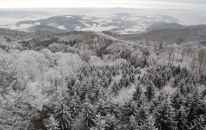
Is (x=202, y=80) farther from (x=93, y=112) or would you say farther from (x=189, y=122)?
(x=93, y=112)

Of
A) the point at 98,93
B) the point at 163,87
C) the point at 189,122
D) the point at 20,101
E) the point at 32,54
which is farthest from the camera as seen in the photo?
the point at 32,54

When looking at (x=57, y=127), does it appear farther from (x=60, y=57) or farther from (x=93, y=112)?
(x=60, y=57)

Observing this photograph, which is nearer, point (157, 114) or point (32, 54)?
point (157, 114)

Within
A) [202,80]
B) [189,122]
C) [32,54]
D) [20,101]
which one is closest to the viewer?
[20,101]

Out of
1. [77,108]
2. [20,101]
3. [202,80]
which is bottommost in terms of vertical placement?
[202,80]

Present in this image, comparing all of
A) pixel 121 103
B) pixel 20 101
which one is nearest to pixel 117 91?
pixel 121 103

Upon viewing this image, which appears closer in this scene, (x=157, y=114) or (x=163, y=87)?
(x=157, y=114)

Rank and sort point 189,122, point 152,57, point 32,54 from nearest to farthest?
point 189,122, point 32,54, point 152,57

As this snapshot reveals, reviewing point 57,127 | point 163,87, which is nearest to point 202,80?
point 163,87

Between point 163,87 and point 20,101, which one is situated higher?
point 20,101
